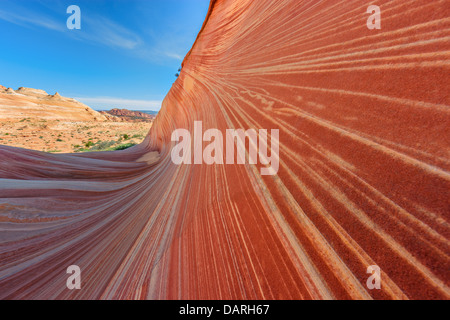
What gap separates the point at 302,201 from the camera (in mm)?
658

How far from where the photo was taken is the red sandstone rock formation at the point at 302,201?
45 cm

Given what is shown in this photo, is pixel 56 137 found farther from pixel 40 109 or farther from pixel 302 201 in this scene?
pixel 302 201

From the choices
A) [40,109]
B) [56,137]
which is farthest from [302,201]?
[40,109]

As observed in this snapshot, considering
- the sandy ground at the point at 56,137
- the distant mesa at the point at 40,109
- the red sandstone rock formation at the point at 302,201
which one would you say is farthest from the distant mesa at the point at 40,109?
the red sandstone rock formation at the point at 302,201

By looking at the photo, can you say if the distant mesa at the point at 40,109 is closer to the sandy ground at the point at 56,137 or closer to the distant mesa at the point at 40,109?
the distant mesa at the point at 40,109

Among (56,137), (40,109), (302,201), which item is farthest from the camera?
(40,109)

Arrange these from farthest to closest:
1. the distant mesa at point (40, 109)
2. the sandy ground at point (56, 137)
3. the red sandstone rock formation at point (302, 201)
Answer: the distant mesa at point (40, 109), the sandy ground at point (56, 137), the red sandstone rock formation at point (302, 201)

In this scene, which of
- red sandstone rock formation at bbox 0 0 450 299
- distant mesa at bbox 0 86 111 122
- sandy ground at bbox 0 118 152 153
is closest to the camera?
red sandstone rock formation at bbox 0 0 450 299

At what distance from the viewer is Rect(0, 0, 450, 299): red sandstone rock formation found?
1.49 feet

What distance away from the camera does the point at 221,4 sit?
2820 millimetres

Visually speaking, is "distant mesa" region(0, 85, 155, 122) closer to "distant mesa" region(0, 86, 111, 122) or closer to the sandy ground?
"distant mesa" region(0, 86, 111, 122)

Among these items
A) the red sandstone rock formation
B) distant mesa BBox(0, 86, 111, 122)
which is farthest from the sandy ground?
the red sandstone rock formation

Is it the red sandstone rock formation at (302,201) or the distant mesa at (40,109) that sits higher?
the distant mesa at (40,109)
